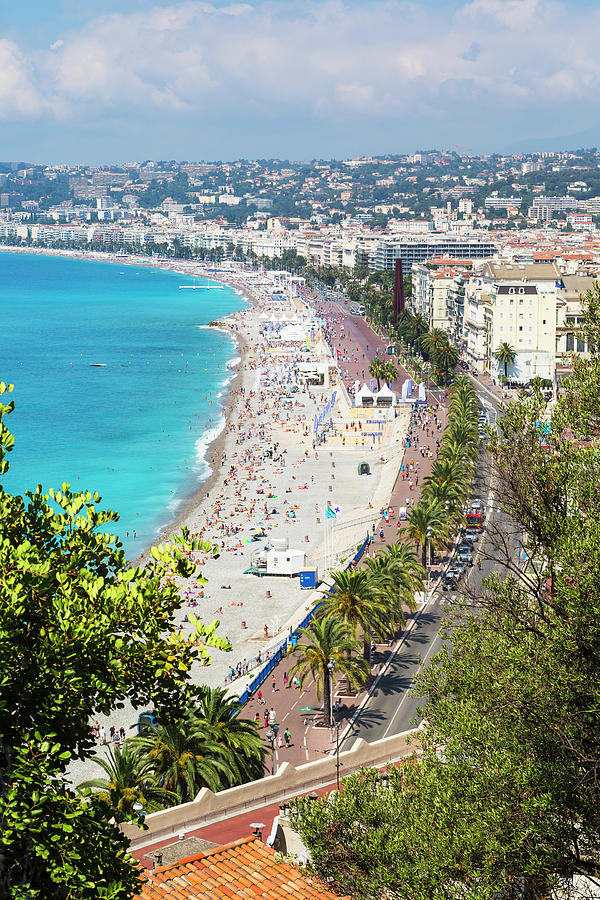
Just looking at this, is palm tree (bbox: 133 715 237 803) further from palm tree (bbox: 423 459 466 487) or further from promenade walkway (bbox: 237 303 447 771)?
palm tree (bbox: 423 459 466 487)

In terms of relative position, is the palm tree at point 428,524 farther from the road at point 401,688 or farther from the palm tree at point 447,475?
the palm tree at point 447,475

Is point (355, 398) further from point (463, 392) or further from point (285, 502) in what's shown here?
point (285, 502)

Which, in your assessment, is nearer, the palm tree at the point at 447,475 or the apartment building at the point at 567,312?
the palm tree at the point at 447,475

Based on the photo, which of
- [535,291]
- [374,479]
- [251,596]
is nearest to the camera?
[251,596]

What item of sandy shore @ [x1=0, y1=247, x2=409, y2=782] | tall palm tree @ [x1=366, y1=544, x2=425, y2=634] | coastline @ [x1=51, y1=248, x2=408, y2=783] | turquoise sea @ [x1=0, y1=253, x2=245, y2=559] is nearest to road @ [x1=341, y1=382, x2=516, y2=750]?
tall palm tree @ [x1=366, y1=544, x2=425, y2=634]

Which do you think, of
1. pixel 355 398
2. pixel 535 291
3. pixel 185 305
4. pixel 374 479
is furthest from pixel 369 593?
pixel 185 305

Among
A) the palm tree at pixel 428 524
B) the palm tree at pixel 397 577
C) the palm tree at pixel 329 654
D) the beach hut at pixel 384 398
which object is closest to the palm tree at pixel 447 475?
the palm tree at pixel 428 524
